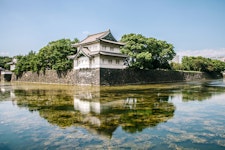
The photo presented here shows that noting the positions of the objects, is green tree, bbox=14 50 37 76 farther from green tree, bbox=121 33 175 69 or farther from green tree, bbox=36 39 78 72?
green tree, bbox=121 33 175 69

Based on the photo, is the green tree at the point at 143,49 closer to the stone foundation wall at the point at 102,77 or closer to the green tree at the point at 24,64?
the stone foundation wall at the point at 102,77

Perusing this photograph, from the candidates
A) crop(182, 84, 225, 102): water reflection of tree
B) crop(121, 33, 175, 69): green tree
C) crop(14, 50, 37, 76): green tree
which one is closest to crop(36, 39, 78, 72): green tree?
crop(14, 50, 37, 76): green tree

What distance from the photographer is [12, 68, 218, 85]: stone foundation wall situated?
26031mm

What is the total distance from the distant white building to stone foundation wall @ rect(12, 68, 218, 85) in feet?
3.25

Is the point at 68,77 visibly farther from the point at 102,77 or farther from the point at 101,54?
the point at 101,54

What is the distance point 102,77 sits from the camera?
25.5 m

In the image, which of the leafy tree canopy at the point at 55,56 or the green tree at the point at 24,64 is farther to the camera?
the green tree at the point at 24,64

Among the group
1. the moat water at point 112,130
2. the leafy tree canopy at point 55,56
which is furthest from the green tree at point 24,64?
the moat water at point 112,130

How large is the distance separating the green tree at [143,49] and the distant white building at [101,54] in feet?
3.60

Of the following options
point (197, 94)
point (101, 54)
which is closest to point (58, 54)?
point (101, 54)

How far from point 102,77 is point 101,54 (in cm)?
299

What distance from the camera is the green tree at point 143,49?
1118 inches

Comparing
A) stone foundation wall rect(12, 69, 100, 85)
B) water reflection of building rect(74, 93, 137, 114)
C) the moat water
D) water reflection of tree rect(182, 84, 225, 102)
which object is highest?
stone foundation wall rect(12, 69, 100, 85)

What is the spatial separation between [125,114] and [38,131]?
336 centimetres
